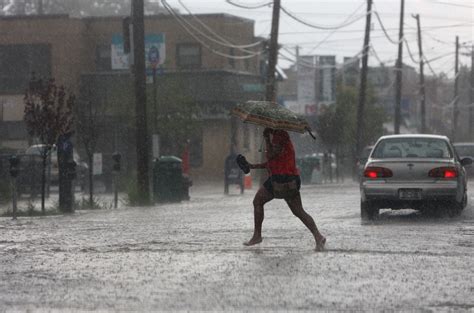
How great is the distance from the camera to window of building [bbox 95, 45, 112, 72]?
57.0m

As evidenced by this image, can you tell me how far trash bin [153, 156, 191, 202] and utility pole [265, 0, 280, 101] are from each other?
9343mm

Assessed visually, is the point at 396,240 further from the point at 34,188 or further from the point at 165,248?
the point at 34,188

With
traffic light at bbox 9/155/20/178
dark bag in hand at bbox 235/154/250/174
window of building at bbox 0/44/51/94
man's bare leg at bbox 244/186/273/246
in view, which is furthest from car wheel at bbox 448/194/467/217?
window of building at bbox 0/44/51/94

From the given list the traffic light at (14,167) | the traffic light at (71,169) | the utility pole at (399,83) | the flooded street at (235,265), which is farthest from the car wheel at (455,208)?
the utility pole at (399,83)

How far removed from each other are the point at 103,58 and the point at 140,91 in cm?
2727

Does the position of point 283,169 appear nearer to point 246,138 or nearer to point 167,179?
point 167,179

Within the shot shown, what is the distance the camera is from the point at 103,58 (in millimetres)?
57219

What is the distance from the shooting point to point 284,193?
49.6 ft

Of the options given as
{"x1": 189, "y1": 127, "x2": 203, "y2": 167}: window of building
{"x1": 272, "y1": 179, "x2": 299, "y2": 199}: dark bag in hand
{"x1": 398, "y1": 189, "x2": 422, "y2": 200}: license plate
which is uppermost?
{"x1": 272, "y1": 179, "x2": 299, "y2": 199}: dark bag in hand

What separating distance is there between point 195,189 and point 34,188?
14105 mm

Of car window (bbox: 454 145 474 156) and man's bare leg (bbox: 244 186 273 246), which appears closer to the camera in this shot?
man's bare leg (bbox: 244 186 273 246)

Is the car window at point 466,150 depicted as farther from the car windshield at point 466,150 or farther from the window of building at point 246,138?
the window of building at point 246,138

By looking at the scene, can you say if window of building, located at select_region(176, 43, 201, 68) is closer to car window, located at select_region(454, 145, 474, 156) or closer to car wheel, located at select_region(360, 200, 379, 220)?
car window, located at select_region(454, 145, 474, 156)

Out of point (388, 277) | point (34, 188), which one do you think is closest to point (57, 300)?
point (388, 277)
